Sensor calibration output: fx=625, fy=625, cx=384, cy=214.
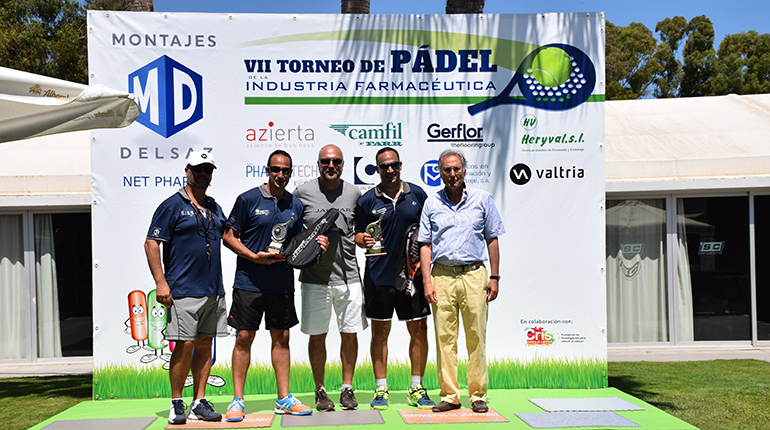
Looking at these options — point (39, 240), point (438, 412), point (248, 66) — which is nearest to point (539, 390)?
point (438, 412)

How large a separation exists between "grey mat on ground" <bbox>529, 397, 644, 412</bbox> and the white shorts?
1.66m

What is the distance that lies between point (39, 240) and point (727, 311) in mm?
10032

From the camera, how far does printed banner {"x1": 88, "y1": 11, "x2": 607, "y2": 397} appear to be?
5500 mm

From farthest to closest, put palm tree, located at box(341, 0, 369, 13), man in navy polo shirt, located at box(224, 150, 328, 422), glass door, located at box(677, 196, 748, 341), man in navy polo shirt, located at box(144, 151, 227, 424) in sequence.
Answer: glass door, located at box(677, 196, 748, 341) → palm tree, located at box(341, 0, 369, 13) → man in navy polo shirt, located at box(224, 150, 328, 422) → man in navy polo shirt, located at box(144, 151, 227, 424)

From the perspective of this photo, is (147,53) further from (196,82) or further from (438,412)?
(438,412)

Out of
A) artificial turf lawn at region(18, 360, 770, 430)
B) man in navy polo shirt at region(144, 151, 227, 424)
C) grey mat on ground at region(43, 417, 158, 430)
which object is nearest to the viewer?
man in navy polo shirt at region(144, 151, 227, 424)

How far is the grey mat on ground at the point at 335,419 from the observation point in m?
4.48

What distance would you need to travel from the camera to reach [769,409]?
5.47 metres

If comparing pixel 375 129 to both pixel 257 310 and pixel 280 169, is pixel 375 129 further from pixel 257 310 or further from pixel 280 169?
pixel 257 310

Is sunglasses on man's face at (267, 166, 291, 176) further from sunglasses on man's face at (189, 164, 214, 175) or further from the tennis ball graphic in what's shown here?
the tennis ball graphic

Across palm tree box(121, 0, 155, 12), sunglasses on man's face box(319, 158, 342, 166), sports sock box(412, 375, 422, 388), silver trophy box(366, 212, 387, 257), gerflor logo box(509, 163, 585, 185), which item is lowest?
sports sock box(412, 375, 422, 388)

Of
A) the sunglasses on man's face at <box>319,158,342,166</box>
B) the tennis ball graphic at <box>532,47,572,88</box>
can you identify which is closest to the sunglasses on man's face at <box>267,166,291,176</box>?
the sunglasses on man's face at <box>319,158,342,166</box>

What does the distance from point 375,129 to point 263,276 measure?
1.78m

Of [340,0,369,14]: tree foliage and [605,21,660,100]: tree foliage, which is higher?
[605,21,660,100]: tree foliage
